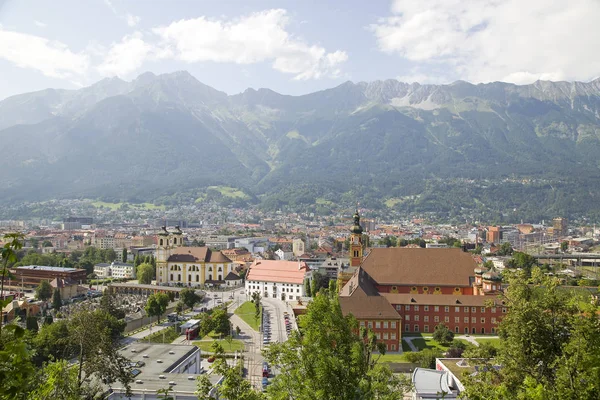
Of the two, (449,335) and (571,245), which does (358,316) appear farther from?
(571,245)

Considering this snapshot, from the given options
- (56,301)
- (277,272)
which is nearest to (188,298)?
(277,272)

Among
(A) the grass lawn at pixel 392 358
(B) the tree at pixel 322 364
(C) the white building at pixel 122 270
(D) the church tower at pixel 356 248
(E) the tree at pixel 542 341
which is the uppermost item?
(E) the tree at pixel 542 341

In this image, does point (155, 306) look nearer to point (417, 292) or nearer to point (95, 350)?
point (417, 292)

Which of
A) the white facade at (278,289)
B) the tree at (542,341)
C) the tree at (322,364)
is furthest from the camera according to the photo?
the white facade at (278,289)

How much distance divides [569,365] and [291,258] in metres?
95.5

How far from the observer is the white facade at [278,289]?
209ft

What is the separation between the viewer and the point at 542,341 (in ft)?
39.9

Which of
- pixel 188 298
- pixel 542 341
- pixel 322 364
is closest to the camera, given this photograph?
pixel 322 364

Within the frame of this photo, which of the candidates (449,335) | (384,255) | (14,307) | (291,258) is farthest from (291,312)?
(291,258)

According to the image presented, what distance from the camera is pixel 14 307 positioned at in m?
49.6

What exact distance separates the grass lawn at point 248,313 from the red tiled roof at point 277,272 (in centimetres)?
586

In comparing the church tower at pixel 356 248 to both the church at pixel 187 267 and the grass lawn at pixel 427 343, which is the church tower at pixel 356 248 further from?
the church at pixel 187 267

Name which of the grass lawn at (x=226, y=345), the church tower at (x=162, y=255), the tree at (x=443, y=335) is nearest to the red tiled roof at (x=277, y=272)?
the church tower at (x=162, y=255)

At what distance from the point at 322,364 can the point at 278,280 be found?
53601mm
